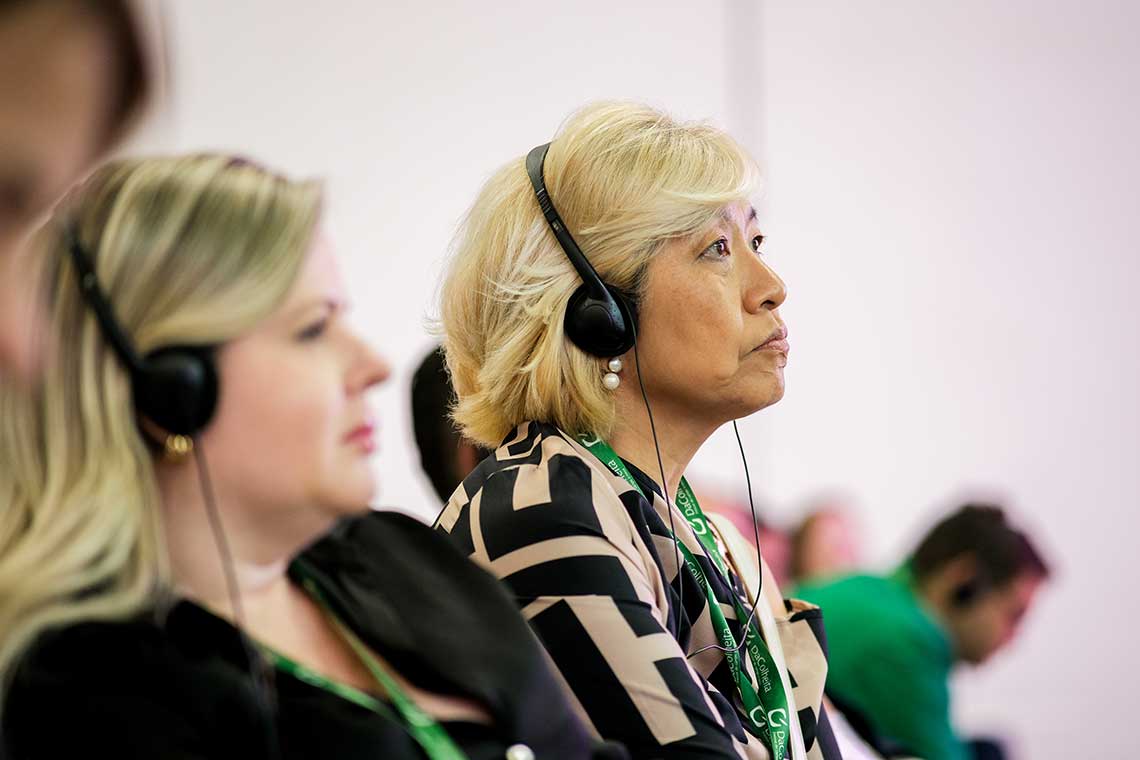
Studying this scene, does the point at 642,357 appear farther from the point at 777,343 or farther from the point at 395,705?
the point at 395,705

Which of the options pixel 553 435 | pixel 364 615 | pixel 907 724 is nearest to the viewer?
pixel 364 615

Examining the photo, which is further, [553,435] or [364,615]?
[553,435]

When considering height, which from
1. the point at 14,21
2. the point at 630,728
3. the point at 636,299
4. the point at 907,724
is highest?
the point at 14,21

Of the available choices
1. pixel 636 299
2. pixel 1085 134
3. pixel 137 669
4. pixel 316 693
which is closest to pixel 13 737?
pixel 137 669

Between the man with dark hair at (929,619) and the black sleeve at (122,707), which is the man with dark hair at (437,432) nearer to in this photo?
the man with dark hair at (929,619)

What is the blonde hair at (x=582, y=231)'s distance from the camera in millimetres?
1360

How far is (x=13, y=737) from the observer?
31.4 inches

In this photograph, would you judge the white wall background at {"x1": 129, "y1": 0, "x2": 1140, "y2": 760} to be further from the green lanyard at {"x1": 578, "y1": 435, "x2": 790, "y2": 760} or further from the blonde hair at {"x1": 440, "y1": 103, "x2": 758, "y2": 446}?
the green lanyard at {"x1": 578, "y1": 435, "x2": 790, "y2": 760}

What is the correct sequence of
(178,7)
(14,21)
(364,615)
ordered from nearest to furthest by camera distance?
(14,21), (364,615), (178,7)

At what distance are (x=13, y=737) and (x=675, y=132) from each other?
0.90m

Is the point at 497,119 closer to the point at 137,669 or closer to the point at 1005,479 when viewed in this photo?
the point at 1005,479

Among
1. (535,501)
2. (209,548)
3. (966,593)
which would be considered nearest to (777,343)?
(535,501)

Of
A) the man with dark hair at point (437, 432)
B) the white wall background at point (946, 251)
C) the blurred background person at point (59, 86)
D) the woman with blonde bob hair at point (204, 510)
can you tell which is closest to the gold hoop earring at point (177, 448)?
the woman with blonde bob hair at point (204, 510)

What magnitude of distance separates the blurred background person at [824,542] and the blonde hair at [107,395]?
10.4 ft
